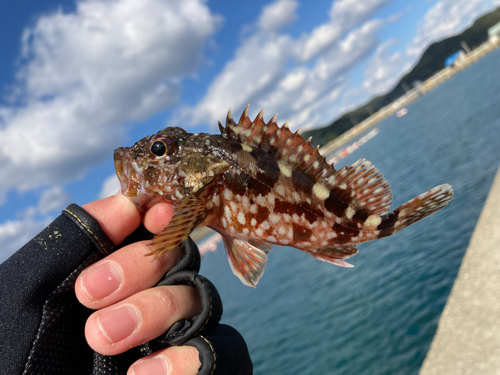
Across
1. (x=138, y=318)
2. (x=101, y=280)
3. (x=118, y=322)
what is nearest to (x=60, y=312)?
(x=101, y=280)

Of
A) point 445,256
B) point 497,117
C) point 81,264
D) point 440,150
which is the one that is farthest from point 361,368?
point 497,117

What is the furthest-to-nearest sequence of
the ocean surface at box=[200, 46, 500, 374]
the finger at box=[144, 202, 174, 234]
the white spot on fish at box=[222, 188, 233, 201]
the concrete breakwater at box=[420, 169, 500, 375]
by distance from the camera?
1. the ocean surface at box=[200, 46, 500, 374]
2. the concrete breakwater at box=[420, 169, 500, 375]
3. the finger at box=[144, 202, 174, 234]
4. the white spot on fish at box=[222, 188, 233, 201]

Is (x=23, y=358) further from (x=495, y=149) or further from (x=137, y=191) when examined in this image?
(x=495, y=149)

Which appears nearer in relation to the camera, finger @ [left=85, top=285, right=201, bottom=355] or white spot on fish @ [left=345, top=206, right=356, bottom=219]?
finger @ [left=85, top=285, right=201, bottom=355]

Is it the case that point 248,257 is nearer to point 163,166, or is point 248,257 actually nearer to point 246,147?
point 246,147

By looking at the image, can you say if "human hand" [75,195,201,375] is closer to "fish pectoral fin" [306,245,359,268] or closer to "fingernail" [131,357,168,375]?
"fingernail" [131,357,168,375]

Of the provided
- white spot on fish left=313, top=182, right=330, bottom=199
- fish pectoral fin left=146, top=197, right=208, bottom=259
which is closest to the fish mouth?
fish pectoral fin left=146, top=197, right=208, bottom=259
